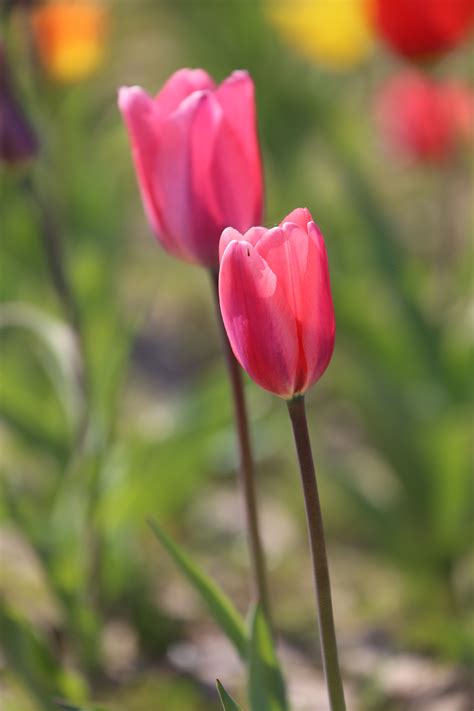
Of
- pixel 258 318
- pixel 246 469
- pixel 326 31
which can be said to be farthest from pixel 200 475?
pixel 326 31

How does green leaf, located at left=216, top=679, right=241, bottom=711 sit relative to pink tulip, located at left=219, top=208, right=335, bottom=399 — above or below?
below

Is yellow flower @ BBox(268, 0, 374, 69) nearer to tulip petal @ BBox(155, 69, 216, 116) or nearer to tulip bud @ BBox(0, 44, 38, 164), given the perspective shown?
tulip bud @ BBox(0, 44, 38, 164)

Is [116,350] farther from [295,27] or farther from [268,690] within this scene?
[295,27]

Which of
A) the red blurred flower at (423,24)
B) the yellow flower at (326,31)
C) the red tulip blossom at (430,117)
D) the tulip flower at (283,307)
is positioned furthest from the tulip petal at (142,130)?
the yellow flower at (326,31)

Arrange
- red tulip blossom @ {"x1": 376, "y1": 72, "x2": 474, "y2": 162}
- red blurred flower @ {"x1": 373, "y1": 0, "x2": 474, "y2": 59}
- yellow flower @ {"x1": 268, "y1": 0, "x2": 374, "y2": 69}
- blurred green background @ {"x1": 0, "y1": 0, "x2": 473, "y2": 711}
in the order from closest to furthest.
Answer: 1. blurred green background @ {"x1": 0, "y1": 0, "x2": 473, "y2": 711}
2. red blurred flower @ {"x1": 373, "y1": 0, "x2": 474, "y2": 59}
3. red tulip blossom @ {"x1": 376, "y1": 72, "x2": 474, "y2": 162}
4. yellow flower @ {"x1": 268, "y1": 0, "x2": 374, "y2": 69}

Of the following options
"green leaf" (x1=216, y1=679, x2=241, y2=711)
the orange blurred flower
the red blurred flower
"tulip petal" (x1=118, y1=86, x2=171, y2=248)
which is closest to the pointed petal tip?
"tulip petal" (x1=118, y1=86, x2=171, y2=248)

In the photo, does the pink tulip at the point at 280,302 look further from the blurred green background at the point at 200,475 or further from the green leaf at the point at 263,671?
the blurred green background at the point at 200,475

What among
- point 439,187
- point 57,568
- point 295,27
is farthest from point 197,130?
point 295,27
